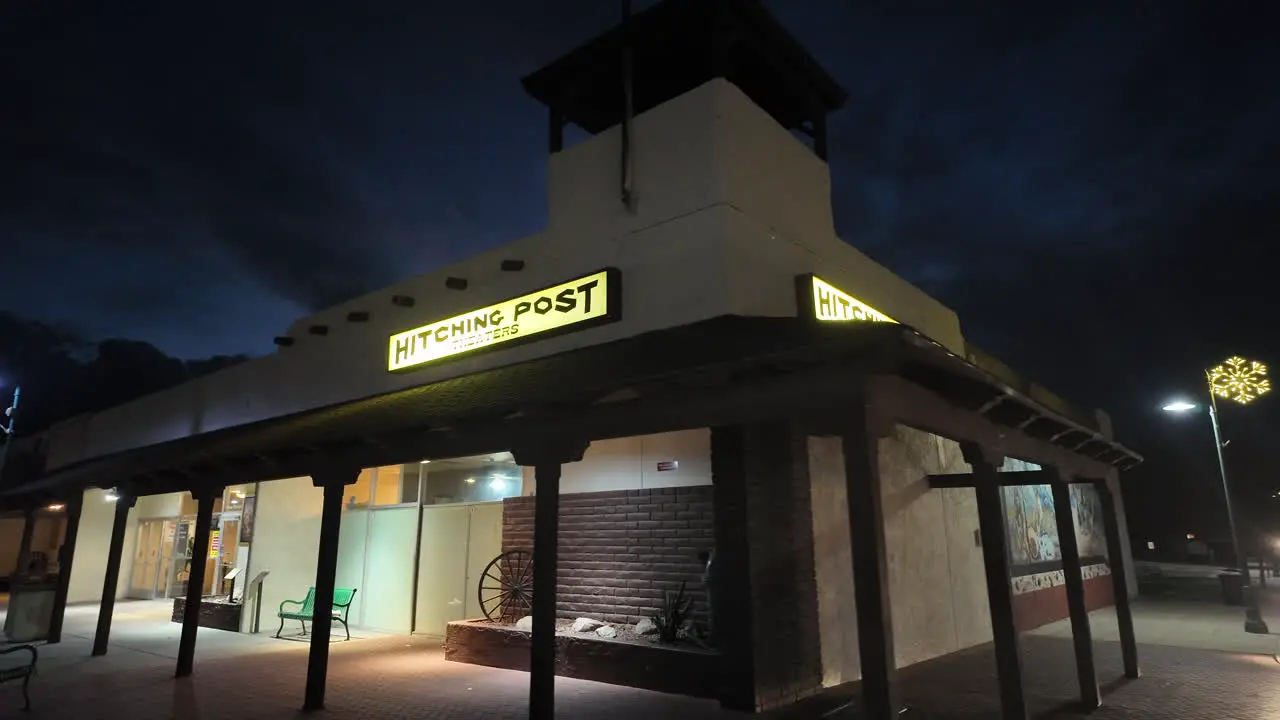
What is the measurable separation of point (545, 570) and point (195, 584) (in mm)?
6307

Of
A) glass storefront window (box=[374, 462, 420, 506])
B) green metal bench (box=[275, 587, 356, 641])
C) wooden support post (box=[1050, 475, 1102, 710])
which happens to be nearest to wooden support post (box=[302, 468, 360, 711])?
green metal bench (box=[275, 587, 356, 641])

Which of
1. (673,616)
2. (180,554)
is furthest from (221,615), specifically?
(673,616)

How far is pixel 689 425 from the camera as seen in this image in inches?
222

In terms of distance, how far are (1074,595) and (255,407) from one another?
45.2 ft

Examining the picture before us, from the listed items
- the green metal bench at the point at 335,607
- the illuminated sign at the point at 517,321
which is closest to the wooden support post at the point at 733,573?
the illuminated sign at the point at 517,321

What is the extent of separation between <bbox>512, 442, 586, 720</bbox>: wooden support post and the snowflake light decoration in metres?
15.8

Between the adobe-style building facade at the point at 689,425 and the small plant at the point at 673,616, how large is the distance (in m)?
0.17

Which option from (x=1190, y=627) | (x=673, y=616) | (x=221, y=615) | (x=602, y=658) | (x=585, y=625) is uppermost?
(x=673, y=616)

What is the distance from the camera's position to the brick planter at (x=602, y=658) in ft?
24.2

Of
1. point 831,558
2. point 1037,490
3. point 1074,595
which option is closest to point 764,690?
point 831,558

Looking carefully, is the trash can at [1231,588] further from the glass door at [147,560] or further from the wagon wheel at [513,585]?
the glass door at [147,560]

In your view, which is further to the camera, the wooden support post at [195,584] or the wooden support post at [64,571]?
the wooden support post at [64,571]

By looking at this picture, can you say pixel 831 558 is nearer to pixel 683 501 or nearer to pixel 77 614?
pixel 683 501

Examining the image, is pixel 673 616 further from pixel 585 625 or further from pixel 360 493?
pixel 360 493
